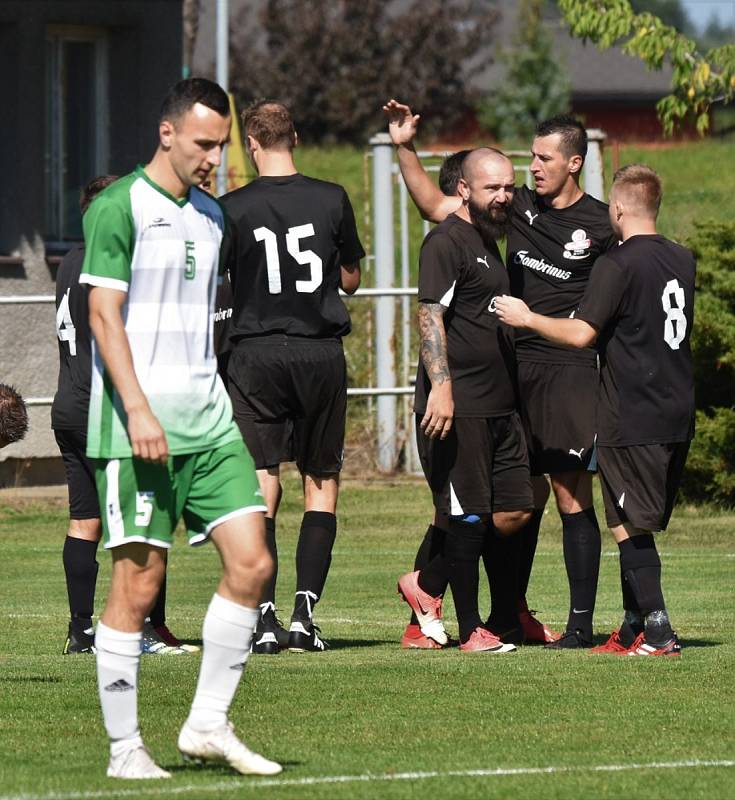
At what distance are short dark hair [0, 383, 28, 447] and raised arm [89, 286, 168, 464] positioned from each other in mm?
1622

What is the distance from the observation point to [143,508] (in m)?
5.96

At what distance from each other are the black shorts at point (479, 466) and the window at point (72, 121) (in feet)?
32.8

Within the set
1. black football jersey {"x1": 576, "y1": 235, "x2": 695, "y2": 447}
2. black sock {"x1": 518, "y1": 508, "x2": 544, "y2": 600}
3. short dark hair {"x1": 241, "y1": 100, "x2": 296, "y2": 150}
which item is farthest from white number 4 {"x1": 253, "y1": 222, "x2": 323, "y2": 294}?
black sock {"x1": 518, "y1": 508, "x2": 544, "y2": 600}

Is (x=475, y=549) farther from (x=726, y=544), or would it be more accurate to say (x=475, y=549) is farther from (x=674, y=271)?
(x=726, y=544)

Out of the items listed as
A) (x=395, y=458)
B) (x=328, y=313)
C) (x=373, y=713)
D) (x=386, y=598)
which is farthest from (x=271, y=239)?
(x=395, y=458)

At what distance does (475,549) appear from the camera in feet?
29.3

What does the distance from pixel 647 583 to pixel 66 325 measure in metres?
2.93

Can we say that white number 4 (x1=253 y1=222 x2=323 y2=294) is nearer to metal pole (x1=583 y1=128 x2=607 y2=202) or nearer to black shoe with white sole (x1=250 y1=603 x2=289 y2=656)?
black shoe with white sole (x1=250 y1=603 x2=289 y2=656)

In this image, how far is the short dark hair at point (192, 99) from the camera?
609 centimetres

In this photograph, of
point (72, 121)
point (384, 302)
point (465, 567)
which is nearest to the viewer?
point (465, 567)

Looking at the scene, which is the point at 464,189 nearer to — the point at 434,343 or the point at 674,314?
the point at 434,343

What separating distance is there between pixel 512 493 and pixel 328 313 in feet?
3.85

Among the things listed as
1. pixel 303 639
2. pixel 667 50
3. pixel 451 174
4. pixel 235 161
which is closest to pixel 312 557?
pixel 303 639

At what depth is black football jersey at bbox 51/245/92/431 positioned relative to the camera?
9.03 metres
